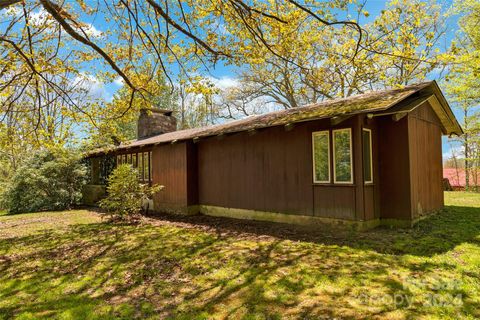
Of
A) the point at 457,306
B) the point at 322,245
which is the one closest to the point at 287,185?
the point at 322,245

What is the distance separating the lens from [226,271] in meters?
4.99

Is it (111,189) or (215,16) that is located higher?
(215,16)

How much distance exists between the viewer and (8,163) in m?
21.4

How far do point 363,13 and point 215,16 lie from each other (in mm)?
4026

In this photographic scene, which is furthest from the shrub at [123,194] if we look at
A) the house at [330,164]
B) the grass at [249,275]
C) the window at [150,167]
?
the window at [150,167]

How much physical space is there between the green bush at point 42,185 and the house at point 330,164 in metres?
7.37

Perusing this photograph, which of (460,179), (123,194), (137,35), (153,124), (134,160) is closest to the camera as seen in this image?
(137,35)

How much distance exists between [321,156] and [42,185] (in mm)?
14349

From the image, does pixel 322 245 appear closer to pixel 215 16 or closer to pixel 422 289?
pixel 422 289

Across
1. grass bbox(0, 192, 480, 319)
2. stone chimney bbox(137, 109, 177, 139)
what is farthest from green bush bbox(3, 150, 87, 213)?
grass bbox(0, 192, 480, 319)

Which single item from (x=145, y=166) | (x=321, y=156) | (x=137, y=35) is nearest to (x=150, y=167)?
(x=145, y=166)

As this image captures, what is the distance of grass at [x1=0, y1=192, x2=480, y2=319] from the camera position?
12.0 ft

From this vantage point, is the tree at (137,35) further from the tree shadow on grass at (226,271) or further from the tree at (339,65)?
the tree shadow on grass at (226,271)

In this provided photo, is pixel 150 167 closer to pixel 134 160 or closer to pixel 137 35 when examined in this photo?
pixel 134 160
